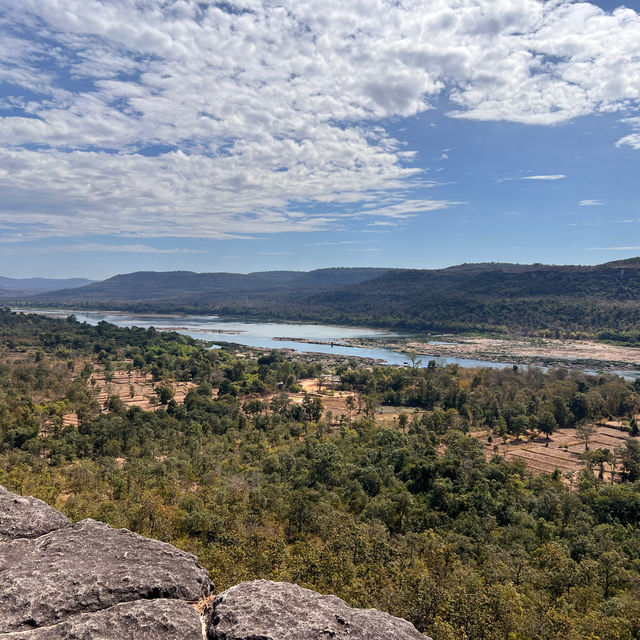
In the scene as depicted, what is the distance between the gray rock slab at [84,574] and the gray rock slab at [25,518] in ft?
0.83

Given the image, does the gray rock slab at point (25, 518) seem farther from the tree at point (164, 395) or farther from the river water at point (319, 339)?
the river water at point (319, 339)

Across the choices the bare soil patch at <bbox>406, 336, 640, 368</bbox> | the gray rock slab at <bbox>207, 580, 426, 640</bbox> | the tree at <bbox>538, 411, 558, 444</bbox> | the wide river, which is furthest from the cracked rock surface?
the bare soil patch at <bbox>406, 336, 640, 368</bbox>

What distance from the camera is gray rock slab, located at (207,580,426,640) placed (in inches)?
216

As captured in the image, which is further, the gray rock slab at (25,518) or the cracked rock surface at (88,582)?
the gray rock slab at (25,518)

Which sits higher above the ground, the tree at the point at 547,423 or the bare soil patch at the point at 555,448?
the tree at the point at 547,423

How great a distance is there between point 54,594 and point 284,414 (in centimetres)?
5191

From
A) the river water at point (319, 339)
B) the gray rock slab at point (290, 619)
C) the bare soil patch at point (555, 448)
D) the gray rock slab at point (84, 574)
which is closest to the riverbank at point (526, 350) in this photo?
the river water at point (319, 339)

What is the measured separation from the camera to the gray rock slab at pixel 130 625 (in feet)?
16.9

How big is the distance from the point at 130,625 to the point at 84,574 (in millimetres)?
1316

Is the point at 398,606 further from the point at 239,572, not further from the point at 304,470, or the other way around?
the point at 304,470

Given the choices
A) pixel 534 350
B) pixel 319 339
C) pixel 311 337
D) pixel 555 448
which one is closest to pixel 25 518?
pixel 555 448

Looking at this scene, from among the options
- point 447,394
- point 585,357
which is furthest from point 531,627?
point 585,357

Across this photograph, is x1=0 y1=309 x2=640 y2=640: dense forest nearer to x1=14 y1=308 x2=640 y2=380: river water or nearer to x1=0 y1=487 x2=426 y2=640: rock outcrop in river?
x1=0 y1=487 x2=426 y2=640: rock outcrop in river

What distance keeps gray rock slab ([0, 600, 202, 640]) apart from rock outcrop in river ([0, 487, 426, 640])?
0.04 feet
